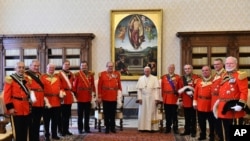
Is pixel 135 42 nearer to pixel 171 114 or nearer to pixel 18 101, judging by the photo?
pixel 171 114

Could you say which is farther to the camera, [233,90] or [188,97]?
[188,97]

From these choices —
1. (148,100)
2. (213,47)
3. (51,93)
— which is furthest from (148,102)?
(213,47)

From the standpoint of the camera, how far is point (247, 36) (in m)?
9.65

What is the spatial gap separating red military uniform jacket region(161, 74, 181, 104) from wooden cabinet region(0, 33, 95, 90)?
347 centimetres

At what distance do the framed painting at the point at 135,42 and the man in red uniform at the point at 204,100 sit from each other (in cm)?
377

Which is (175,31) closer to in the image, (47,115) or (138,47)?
(138,47)

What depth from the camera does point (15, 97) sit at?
4.95 meters

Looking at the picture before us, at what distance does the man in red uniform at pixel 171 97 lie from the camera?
7.24 metres

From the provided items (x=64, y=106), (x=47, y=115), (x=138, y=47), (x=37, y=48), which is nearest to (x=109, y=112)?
(x=64, y=106)

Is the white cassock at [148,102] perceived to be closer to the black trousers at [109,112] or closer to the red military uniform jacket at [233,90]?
the black trousers at [109,112]

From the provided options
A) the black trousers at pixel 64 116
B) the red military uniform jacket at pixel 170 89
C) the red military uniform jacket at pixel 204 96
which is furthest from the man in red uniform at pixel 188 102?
the black trousers at pixel 64 116

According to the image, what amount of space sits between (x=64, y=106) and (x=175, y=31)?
457 cm

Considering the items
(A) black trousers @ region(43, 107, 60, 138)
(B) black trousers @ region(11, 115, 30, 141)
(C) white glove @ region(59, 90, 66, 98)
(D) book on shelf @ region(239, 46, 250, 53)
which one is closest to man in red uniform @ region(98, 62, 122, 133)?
(C) white glove @ region(59, 90, 66, 98)

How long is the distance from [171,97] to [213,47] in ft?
10.6
